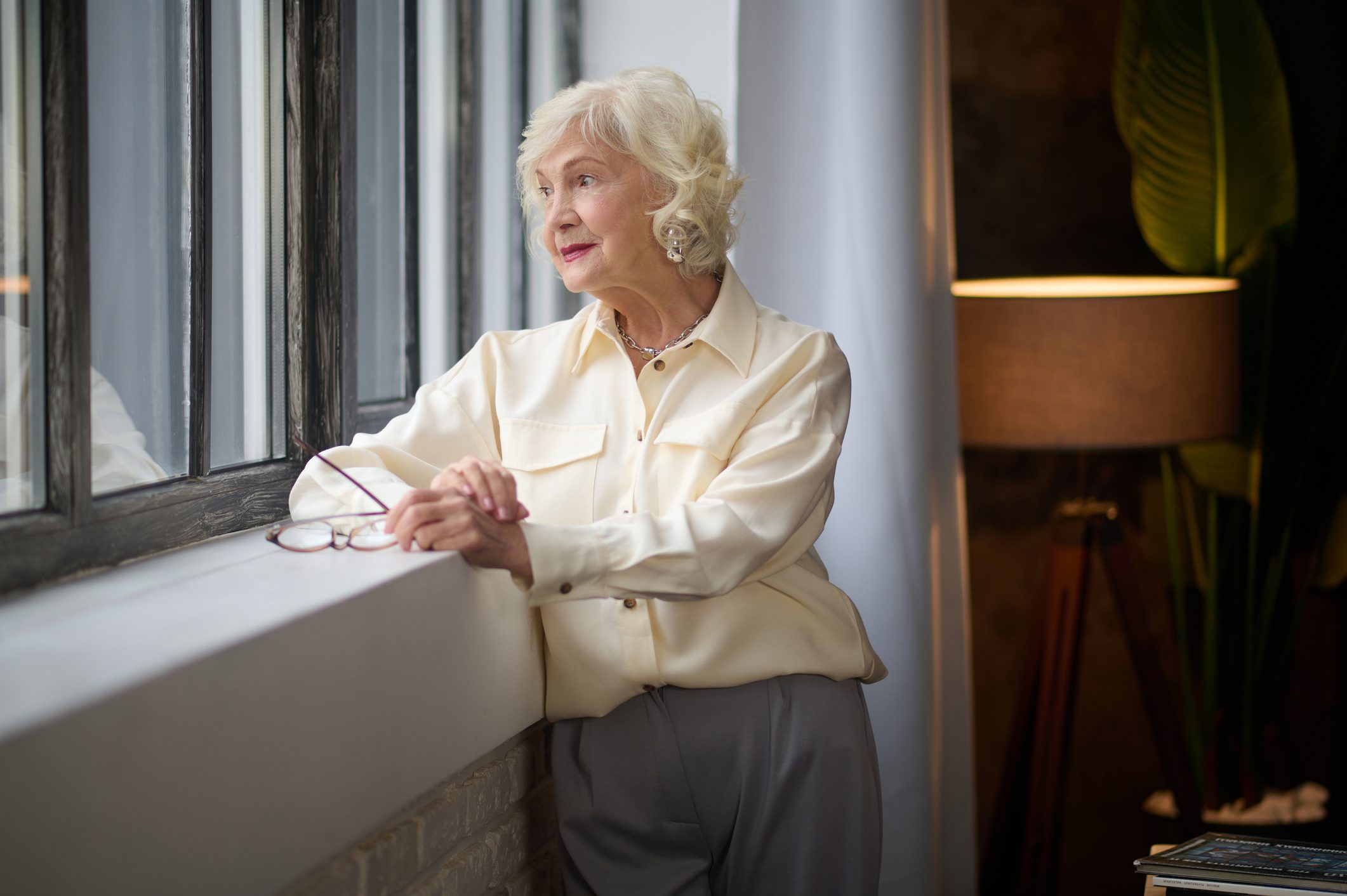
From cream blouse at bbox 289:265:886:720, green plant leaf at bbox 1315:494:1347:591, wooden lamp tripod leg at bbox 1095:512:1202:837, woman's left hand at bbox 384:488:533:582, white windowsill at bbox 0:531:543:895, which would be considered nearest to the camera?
white windowsill at bbox 0:531:543:895

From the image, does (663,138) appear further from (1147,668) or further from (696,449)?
(1147,668)

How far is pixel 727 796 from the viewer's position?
5.02 ft

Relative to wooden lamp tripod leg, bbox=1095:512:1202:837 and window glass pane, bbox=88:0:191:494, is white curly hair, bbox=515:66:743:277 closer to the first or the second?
window glass pane, bbox=88:0:191:494

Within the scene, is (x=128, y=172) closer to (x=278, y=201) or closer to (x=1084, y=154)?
(x=278, y=201)

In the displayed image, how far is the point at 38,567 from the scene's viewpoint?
1.13 metres

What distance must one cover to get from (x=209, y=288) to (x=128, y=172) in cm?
21

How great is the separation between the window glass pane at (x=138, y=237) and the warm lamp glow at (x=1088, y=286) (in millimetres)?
1571

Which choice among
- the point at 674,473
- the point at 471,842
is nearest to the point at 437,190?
the point at 674,473

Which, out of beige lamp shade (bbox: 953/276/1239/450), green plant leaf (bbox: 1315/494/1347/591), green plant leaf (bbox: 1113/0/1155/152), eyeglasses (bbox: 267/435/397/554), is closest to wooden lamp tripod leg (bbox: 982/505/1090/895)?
beige lamp shade (bbox: 953/276/1239/450)

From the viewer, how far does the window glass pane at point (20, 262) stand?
3.66 feet

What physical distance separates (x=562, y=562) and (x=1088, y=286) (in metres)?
1.97

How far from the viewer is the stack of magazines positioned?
1312 millimetres

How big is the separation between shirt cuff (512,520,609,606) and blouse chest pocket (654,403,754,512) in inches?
9.6

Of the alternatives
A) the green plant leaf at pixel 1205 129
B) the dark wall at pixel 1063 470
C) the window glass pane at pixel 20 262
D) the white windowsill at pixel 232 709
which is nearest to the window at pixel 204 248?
the window glass pane at pixel 20 262
